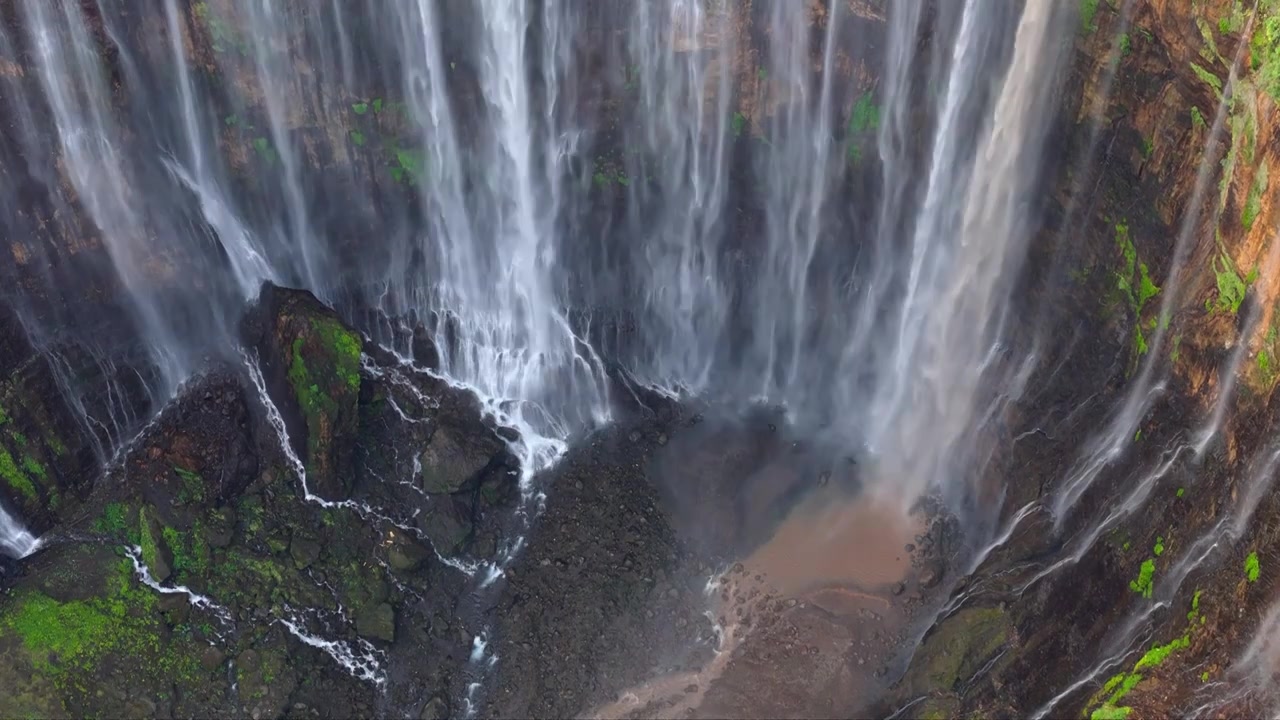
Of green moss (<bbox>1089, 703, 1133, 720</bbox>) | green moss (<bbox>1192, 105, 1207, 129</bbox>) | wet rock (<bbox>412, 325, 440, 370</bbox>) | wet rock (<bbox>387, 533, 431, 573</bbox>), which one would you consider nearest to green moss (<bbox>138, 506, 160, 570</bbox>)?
wet rock (<bbox>387, 533, 431, 573</bbox>)

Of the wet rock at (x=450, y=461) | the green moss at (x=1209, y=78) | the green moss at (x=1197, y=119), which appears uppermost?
the green moss at (x=1209, y=78)

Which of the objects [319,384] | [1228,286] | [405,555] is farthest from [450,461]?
[1228,286]

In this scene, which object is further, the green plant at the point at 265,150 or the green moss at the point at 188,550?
the green plant at the point at 265,150

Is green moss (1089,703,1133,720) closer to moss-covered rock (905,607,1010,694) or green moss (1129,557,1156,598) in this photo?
green moss (1129,557,1156,598)

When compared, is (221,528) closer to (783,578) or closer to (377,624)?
(377,624)

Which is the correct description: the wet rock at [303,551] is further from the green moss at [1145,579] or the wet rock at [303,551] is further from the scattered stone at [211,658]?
the green moss at [1145,579]

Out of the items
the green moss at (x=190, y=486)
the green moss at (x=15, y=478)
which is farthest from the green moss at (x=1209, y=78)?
the green moss at (x=15, y=478)
